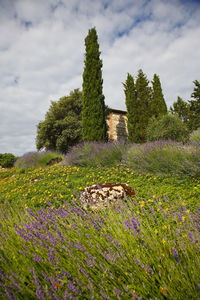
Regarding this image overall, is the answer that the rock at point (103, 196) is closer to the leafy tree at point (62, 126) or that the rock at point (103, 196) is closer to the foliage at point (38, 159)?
the foliage at point (38, 159)

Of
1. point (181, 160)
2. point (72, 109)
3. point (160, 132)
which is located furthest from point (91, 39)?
A: point (181, 160)

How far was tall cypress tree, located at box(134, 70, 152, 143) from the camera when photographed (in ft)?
50.8

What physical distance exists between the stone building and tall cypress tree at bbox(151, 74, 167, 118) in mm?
3863

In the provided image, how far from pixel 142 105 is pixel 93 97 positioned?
641 centimetres

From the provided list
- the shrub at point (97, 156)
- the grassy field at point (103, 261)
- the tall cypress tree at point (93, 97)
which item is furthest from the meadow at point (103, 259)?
the tall cypress tree at point (93, 97)

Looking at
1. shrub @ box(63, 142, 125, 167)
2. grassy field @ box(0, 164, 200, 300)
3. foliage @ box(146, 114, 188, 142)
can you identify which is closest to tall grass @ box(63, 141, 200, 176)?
shrub @ box(63, 142, 125, 167)

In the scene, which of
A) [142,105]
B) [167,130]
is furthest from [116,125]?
[167,130]

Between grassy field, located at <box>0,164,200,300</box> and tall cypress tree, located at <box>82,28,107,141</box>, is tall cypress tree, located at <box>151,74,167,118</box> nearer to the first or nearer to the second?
tall cypress tree, located at <box>82,28,107,141</box>

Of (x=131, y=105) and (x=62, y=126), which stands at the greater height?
(x=131, y=105)

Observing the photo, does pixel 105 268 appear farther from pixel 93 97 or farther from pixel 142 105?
pixel 142 105

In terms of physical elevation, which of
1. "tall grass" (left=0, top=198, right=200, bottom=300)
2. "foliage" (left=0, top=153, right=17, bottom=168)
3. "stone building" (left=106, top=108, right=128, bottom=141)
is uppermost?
"stone building" (left=106, top=108, right=128, bottom=141)

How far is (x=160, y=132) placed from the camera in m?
13.4

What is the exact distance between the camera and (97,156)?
8148 millimetres

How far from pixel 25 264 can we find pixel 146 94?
16891 millimetres
